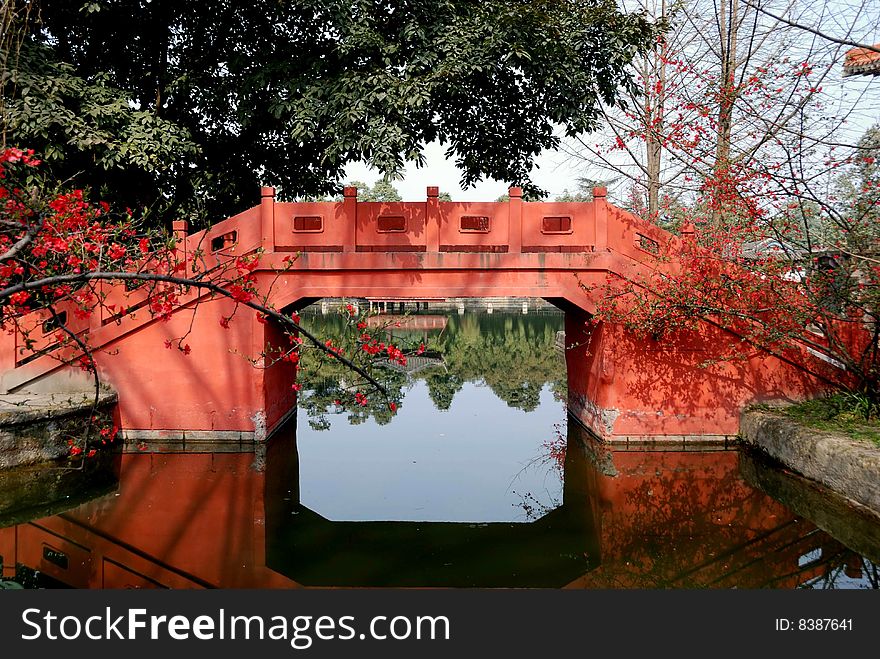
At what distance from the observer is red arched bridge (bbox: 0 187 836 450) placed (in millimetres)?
8555

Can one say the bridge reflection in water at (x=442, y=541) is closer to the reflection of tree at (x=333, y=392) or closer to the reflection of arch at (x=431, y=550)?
the reflection of arch at (x=431, y=550)

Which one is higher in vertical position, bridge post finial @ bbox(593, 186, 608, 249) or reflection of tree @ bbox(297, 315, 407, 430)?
bridge post finial @ bbox(593, 186, 608, 249)

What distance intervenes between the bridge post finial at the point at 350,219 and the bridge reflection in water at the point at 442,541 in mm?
3194

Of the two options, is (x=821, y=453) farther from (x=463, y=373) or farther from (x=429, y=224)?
(x=463, y=373)

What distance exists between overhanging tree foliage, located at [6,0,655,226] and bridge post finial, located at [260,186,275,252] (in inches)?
41.5

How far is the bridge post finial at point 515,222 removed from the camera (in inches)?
335

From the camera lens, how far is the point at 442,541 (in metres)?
5.98

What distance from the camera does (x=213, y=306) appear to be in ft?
28.8

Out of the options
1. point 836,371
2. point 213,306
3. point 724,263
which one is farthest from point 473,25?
point 836,371

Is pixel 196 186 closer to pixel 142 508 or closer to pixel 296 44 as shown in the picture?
pixel 296 44

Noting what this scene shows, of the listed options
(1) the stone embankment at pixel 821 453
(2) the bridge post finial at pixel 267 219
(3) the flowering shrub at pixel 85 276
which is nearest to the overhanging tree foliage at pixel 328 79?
(2) the bridge post finial at pixel 267 219

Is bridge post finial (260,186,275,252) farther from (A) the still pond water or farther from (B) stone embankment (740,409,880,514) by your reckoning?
(B) stone embankment (740,409,880,514)

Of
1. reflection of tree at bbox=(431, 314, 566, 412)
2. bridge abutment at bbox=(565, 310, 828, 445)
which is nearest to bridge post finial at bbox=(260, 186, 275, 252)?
bridge abutment at bbox=(565, 310, 828, 445)

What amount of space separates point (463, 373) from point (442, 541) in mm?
11319
